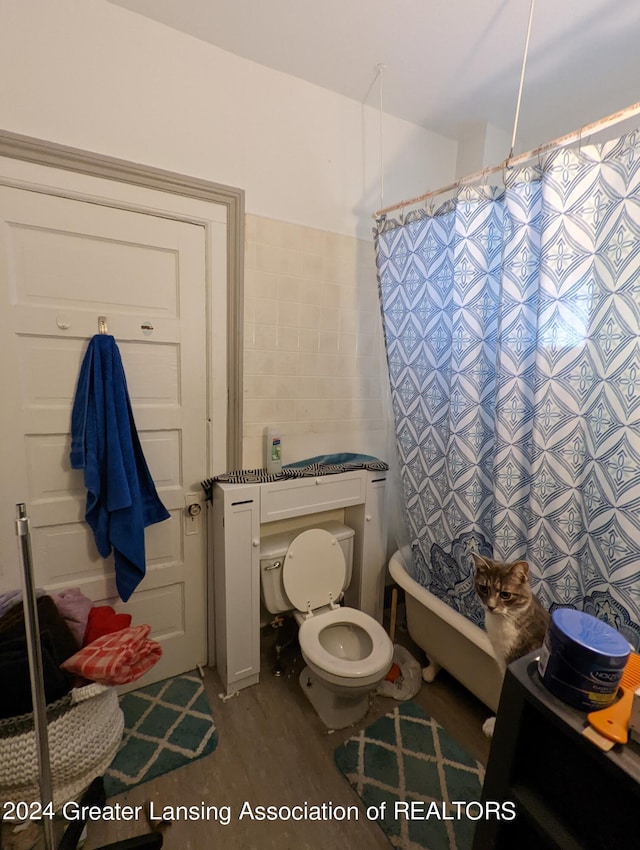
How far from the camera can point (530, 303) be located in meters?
1.27

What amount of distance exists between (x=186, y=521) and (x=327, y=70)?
→ 201 centimetres

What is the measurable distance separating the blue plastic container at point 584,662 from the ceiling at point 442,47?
1851mm

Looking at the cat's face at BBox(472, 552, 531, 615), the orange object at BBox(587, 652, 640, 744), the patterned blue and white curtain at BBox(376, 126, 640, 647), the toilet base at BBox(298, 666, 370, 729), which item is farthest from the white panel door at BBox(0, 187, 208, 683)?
the orange object at BBox(587, 652, 640, 744)

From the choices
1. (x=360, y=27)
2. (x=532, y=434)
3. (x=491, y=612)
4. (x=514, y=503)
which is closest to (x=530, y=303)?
(x=532, y=434)

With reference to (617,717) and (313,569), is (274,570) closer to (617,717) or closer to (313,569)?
(313,569)

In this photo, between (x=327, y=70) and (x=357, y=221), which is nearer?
(x=327, y=70)

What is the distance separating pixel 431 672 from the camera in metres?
1.81

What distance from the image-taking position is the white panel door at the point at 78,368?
1.33 m

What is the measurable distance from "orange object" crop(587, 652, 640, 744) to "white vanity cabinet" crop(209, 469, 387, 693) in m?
1.28

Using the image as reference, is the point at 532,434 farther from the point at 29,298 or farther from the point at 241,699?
the point at 29,298

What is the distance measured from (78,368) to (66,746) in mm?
1172

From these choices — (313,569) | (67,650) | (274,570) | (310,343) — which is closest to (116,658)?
(67,650)

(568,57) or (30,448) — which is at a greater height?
(568,57)

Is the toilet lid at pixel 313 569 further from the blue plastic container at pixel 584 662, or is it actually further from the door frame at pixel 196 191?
the blue plastic container at pixel 584 662
